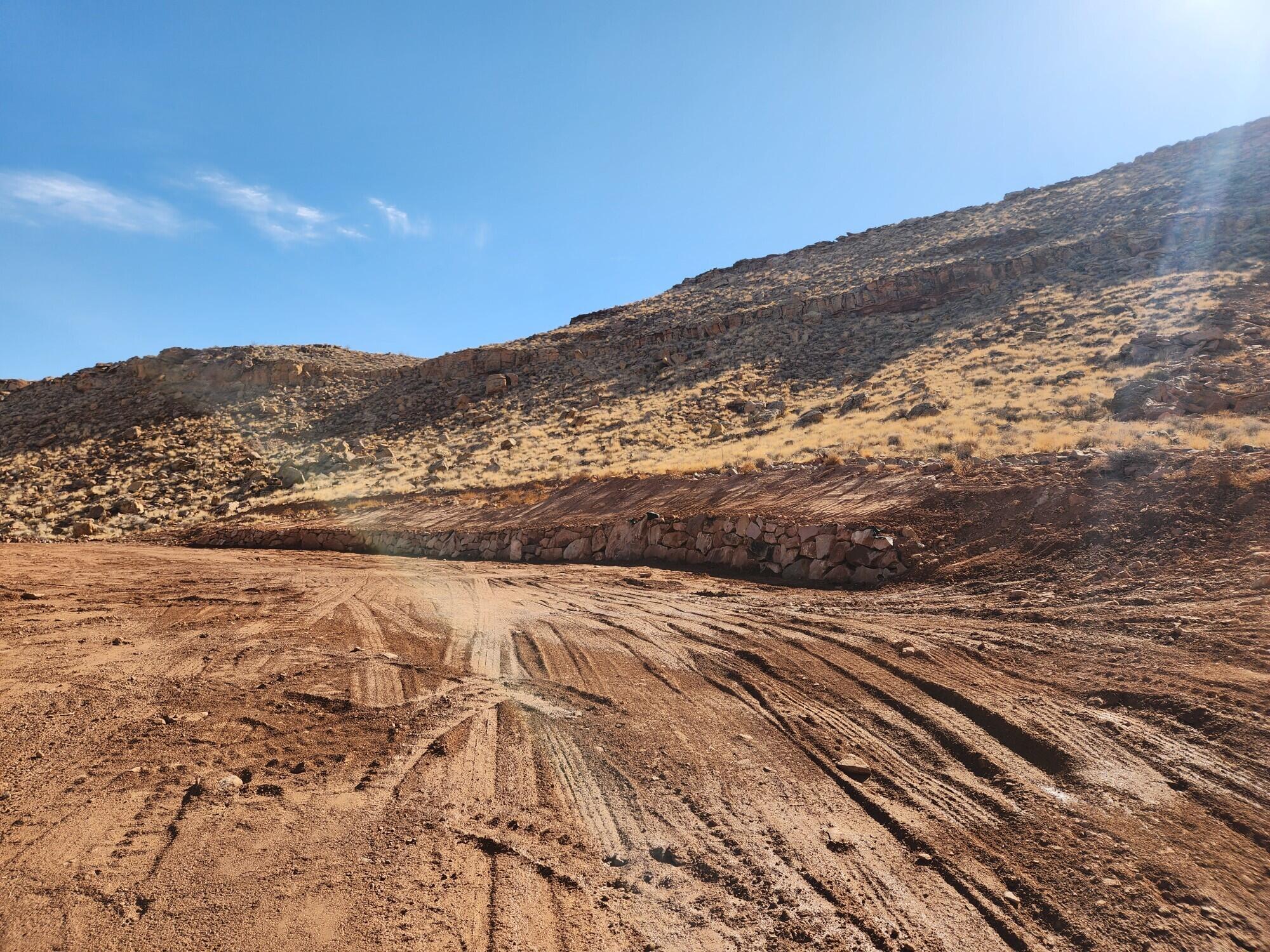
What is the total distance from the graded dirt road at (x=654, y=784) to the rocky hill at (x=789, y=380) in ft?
29.0

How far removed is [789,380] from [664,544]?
67.1ft

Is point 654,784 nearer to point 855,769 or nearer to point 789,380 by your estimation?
point 855,769

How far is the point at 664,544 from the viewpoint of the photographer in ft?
47.4

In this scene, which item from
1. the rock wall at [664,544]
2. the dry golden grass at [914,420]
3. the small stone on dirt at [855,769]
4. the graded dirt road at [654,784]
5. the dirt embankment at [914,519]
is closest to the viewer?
the graded dirt road at [654,784]

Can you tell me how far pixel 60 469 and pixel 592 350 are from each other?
30147mm

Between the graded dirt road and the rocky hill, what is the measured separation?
29.0ft

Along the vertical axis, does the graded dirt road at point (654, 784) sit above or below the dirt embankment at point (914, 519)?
below

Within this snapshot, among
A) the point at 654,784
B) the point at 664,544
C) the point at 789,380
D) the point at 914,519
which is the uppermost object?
the point at 789,380

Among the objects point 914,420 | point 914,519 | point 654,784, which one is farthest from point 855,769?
point 914,420

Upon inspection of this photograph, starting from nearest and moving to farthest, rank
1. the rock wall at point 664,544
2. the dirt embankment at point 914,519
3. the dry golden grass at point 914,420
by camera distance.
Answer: the dirt embankment at point 914,519
the rock wall at point 664,544
the dry golden grass at point 914,420

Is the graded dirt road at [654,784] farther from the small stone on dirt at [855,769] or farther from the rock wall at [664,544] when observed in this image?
the rock wall at [664,544]

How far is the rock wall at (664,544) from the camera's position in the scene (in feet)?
36.2

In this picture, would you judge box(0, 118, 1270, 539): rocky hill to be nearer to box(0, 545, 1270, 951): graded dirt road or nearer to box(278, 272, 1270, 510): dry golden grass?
box(278, 272, 1270, 510): dry golden grass

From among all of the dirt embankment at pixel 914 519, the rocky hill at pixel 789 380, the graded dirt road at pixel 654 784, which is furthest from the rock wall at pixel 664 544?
the rocky hill at pixel 789 380
